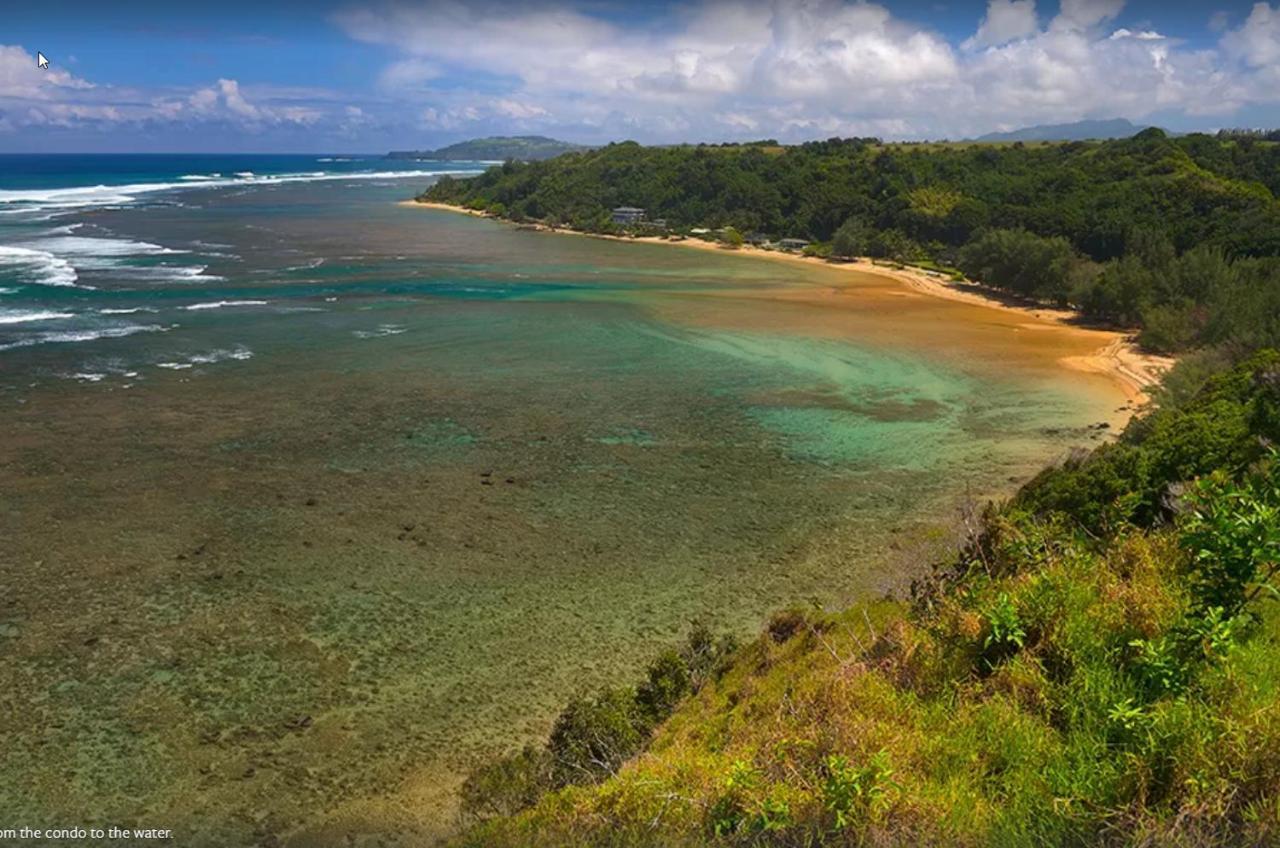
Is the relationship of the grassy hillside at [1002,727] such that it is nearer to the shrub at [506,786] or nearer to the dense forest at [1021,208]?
the shrub at [506,786]

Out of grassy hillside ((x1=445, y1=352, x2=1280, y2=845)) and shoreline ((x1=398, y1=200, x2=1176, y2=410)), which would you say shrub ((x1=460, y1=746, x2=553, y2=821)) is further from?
shoreline ((x1=398, y1=200, x2=1176, y2=410))

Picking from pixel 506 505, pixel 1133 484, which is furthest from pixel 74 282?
pixel 1133 484

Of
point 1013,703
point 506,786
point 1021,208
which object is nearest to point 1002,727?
point 1013,703

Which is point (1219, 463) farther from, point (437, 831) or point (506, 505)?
point (506, 505)

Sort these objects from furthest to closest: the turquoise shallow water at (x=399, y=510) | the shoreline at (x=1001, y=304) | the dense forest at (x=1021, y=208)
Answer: the dense forest at (x=1021, y=208), the shoreline at (x=1001, y=304), the turquoise shallow water at (x=399, y=510)

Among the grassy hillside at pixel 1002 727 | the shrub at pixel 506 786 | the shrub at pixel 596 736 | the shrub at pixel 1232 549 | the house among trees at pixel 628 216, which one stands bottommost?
the shrub at pixel 506 786

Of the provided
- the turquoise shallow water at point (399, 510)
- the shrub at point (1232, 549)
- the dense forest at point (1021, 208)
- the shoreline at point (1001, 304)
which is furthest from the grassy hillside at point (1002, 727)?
the dense forest at point (1021, 208)

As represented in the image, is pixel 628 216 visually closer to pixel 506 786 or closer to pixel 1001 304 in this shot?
pixel 1001 304
